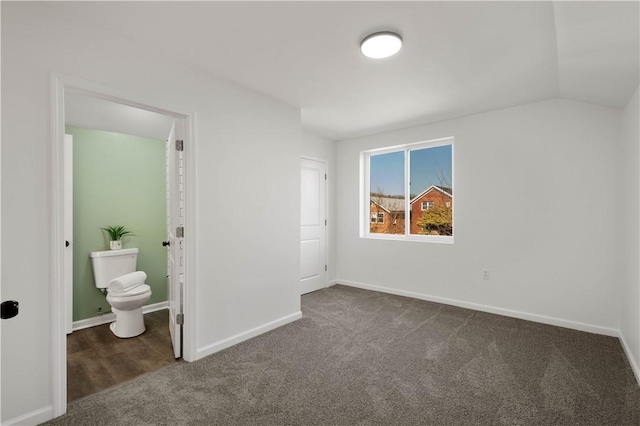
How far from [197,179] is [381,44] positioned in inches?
68.2

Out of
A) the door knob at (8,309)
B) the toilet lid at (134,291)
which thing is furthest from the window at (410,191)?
the door knob at (8,309)

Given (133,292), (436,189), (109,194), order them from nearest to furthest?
(133,292)
(109,194)
(436,189)

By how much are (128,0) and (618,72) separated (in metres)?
3.28

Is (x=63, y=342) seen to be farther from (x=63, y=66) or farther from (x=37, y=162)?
(x=63, y=66)

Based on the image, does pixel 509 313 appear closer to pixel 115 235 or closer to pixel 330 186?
pixel 330 186

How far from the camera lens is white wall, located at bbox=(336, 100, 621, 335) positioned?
10.2 feet

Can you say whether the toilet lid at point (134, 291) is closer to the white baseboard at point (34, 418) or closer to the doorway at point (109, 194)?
the doorway at point (109, 194)

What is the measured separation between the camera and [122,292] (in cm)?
304

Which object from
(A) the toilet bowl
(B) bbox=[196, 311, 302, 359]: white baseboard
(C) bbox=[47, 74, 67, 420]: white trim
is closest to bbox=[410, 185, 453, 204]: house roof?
(B) bbox=[196, 311, 302, 359]: white baseboard

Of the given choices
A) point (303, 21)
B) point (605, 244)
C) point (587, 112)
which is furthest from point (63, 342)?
point (587, 112)

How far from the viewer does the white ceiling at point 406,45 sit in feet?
5.94

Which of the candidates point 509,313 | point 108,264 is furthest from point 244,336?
point 509,313

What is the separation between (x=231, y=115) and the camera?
2855 mm

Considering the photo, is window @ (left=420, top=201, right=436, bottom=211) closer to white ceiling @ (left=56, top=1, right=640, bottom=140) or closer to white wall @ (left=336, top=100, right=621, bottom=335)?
white wall @ (left=336, top=100, right=621, bottom=335)
